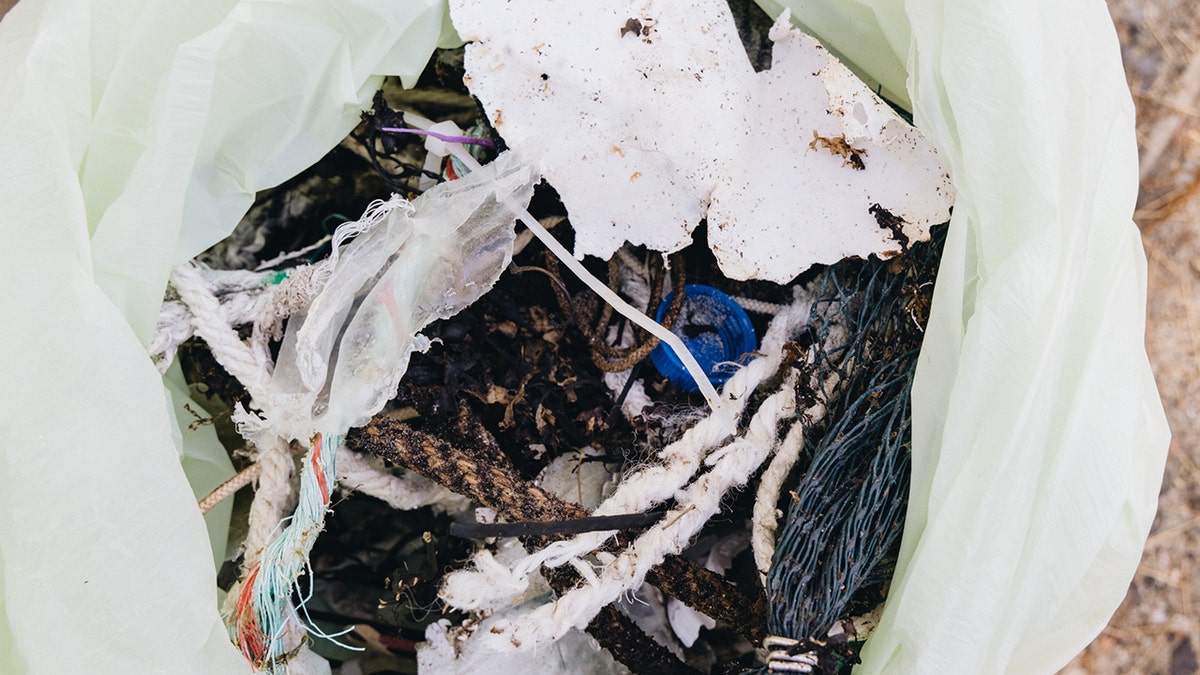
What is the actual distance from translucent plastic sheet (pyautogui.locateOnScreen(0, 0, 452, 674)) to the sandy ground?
0.71 m

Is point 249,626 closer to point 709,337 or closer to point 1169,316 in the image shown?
point 709,337

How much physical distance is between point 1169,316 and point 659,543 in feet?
1.92

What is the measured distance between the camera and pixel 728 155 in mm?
600

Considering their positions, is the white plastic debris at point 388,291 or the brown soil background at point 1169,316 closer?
the white plastic debris at point 388,291

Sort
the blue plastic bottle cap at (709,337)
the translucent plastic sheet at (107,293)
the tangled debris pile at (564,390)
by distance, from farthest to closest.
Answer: the blue plastic bottle cap at (709,337)
the tangled debris pile at (564,390)
the translucent plastic sheet at (107,293)

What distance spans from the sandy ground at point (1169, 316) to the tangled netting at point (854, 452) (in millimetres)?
346

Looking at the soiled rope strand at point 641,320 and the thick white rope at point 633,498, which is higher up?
the soiled rope strand at point 641,320

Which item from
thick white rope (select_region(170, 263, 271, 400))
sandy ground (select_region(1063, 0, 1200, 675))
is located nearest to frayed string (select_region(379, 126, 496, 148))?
thick white rope (select_region(170, 263, 271, 400))

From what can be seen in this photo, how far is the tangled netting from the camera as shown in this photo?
0.55 metres

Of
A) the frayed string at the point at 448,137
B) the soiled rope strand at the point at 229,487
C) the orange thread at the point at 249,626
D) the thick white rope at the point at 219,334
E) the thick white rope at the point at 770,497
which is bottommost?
the orange thread at the point at 249,626

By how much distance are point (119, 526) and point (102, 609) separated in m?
0.05

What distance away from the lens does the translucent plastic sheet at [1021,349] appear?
0.50m

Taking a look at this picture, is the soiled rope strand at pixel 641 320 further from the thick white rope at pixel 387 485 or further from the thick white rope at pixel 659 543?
the thick white rope at pixel 387 485

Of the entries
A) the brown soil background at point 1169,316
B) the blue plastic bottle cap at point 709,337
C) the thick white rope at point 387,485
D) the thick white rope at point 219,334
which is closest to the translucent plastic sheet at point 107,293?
the thick white rope at point 219,334
